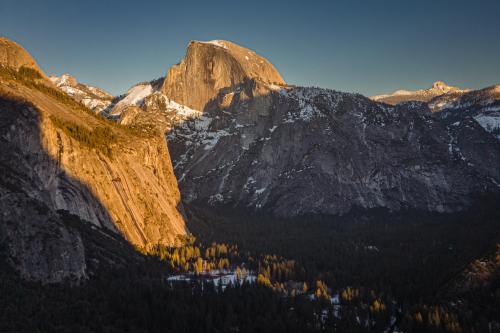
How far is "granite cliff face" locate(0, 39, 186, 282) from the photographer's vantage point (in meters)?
118

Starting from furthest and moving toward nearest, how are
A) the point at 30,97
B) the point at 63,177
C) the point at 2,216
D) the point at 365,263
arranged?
the point at 365,263, the point at 30,97, the point at 63,177, the point at 2,216

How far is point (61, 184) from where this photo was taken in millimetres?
148375

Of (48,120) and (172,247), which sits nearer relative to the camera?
(48,120)

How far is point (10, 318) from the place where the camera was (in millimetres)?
95500

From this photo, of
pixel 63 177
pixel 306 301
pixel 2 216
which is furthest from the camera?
pixel 63 177

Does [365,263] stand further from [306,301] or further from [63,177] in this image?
[63,177]

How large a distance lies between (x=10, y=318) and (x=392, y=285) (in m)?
99.4

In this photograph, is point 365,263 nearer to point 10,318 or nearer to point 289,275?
point 289,275

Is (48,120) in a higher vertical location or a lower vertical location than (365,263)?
higher

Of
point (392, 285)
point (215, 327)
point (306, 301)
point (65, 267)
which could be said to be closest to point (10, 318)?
point (65, 267)

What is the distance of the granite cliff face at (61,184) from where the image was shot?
118m

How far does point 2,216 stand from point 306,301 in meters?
73.9

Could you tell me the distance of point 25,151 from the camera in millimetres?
142750

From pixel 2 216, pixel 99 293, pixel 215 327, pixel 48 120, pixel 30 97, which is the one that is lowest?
pixel 215 327
